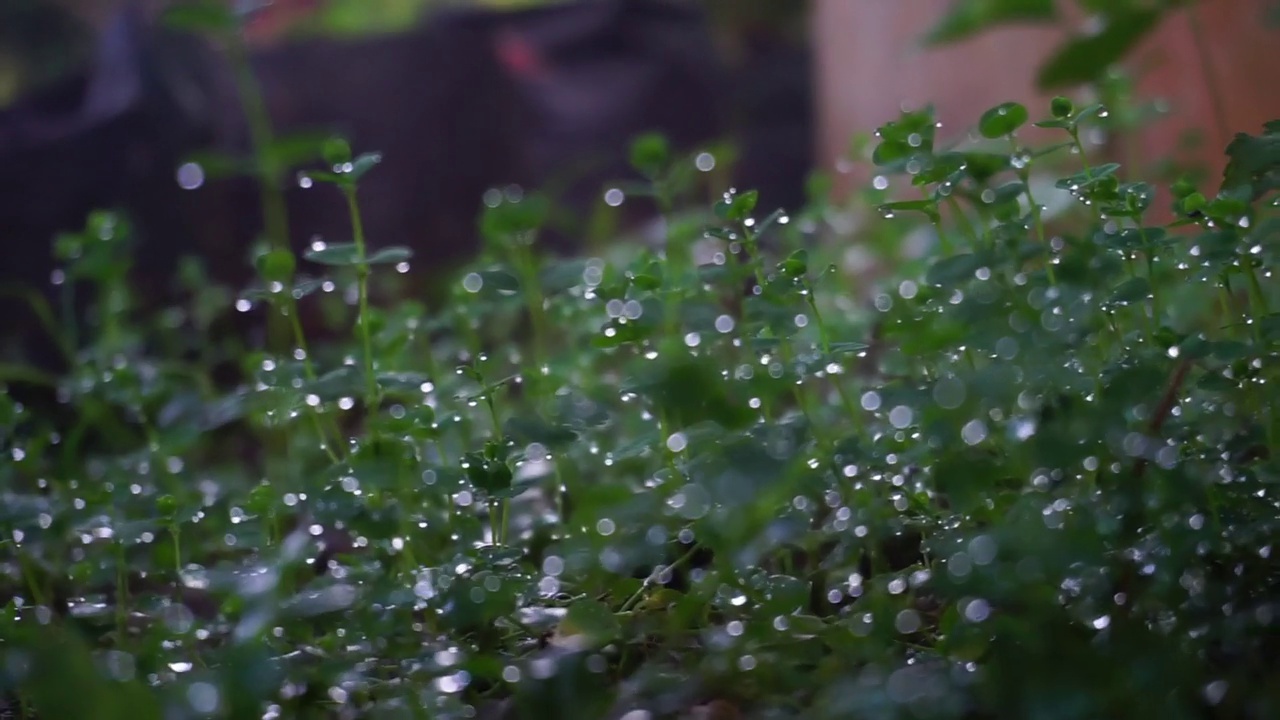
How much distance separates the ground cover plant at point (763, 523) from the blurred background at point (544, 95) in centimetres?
48

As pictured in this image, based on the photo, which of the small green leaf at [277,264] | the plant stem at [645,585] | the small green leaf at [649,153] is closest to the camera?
the plant stem at [645,585]

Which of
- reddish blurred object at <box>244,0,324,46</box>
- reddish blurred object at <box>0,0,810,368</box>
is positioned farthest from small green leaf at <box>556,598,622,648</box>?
reddish blurred object at <box>244,0,324,46</box>

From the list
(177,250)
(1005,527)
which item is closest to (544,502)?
(1005,527)

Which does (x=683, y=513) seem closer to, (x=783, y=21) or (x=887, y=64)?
(x=887, y=64)

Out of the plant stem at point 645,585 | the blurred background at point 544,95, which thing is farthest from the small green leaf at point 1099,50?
the plant stem at point 645,585

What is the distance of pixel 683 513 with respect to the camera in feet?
2.60

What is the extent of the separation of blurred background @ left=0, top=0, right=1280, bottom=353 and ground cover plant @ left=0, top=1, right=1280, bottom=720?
482 millimetres

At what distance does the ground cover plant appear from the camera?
683 mm

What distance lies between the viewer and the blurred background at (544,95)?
199 cm

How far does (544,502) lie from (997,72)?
2.00 metres

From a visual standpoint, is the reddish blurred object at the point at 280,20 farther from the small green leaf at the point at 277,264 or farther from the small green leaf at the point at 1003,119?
the small green leaf at the point at 1003,119

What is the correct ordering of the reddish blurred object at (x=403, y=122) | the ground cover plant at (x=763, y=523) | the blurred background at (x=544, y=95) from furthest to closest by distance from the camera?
the reddish blurred object at (x=403, y=122), the blurred background at (x=544, y=95), the ground cover plant at (x=763, y=523)

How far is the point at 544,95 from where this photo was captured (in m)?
3.30

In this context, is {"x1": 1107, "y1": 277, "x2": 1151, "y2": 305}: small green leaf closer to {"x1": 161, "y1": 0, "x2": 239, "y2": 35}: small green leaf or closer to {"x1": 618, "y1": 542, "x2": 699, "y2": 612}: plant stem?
{"x1": 618, "y1": 542, "x2": 699, "y2": 612}: plant stem
